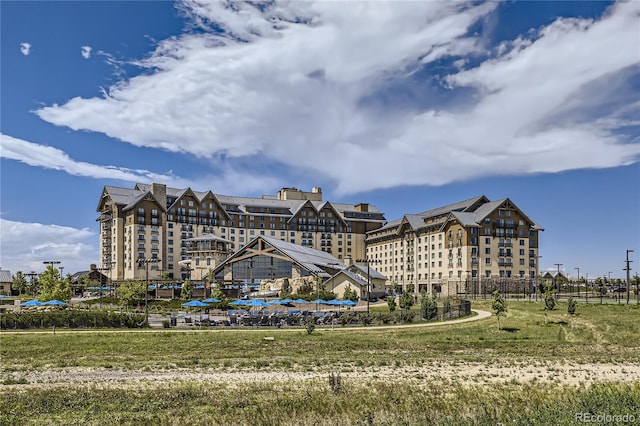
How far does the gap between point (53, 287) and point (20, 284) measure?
5421 centimetres

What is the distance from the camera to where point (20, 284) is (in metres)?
131

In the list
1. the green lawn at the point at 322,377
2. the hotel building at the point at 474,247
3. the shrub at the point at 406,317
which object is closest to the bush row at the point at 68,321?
the green lawn at the point at 322,377

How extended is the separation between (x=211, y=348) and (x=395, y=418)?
22.3 metres

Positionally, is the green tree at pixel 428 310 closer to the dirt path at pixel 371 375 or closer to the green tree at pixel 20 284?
the dirt path at pixel 371 375

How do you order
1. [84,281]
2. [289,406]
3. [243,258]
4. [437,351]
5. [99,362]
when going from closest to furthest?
[289,406] < [99,362] < [437,351] < [243,258] < [84,281]

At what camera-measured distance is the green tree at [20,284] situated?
131163 millimetres

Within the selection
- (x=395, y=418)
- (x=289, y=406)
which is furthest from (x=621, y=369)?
(x=289, y=406)

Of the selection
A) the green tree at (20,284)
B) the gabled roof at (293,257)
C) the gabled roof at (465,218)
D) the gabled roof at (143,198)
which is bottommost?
the green tree at (20,284)

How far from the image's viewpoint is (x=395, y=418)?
2064 centimetres

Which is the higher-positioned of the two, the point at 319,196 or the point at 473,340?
the point at 319,196

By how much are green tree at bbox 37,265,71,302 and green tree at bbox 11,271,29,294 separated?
49.2 meters

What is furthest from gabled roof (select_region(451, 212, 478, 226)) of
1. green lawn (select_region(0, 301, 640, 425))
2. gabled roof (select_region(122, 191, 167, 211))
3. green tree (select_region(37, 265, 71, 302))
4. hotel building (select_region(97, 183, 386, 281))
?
green tree (select_region(37, 265, 71, 302))

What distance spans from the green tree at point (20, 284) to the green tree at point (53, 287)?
1939 inches

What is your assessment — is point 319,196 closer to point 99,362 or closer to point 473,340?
point 473,340
